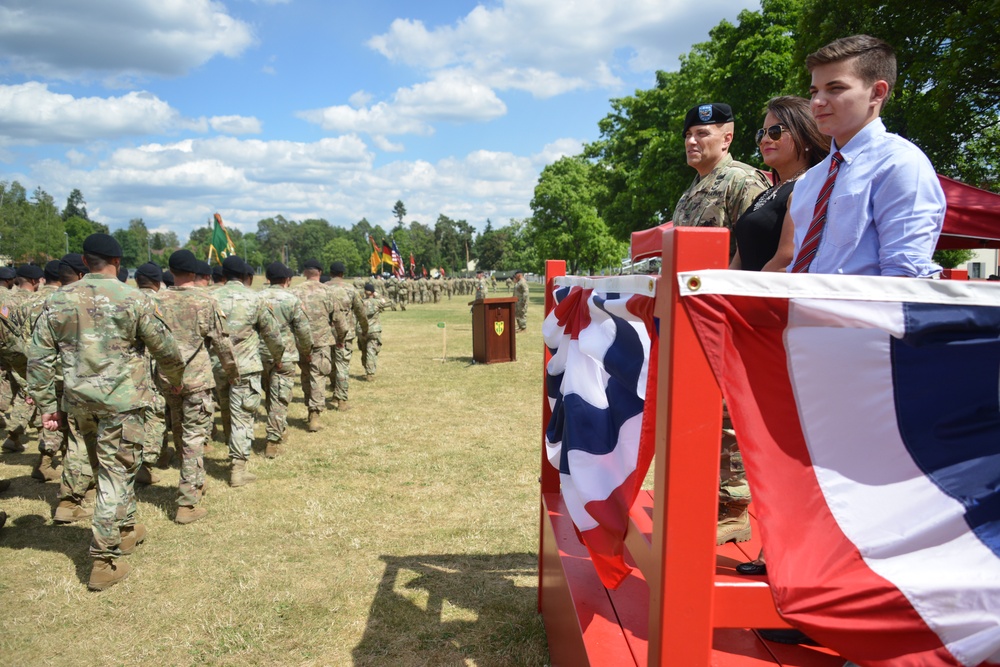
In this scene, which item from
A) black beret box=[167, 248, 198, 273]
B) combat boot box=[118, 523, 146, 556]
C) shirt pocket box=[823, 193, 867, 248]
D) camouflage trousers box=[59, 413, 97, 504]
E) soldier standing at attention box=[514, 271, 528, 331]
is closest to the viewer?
shirt pocket box=[823, 193, 867, 248]

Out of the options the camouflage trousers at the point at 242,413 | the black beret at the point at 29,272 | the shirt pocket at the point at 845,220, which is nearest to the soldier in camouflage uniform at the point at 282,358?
the camouflage trousers at the point at 242,413

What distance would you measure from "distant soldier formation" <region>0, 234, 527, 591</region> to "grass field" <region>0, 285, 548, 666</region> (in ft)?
1.05

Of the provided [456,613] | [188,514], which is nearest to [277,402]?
[188,514]

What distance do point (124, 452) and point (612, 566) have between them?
13.0 ft

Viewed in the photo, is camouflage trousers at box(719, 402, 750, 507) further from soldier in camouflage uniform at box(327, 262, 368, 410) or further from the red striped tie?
soldier in camouflage uniform at box(327, 262, 368, 410)

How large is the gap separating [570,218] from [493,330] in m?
37.3

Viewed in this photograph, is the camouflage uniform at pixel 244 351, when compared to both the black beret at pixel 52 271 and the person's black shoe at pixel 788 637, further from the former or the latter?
the person's black shoe at pixel 788 637

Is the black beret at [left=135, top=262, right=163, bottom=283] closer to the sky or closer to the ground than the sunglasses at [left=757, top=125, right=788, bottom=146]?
closer to the ground

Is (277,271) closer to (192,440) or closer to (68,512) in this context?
(192,440)

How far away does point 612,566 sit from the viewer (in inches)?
82.4

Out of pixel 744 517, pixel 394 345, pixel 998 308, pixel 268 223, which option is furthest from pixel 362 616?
pixel 268 223

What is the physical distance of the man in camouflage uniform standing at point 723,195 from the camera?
3.00 m

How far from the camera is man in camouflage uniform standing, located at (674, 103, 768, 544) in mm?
2998

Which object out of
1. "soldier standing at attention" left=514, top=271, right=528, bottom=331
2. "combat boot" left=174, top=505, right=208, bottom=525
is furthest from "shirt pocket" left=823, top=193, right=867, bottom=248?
"soldier standing at attention" left=514, top=271, right=528, bottom=331
